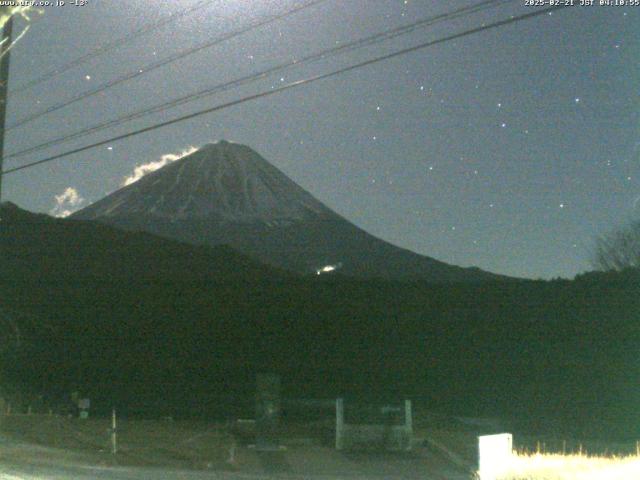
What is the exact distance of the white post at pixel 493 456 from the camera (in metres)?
9.94

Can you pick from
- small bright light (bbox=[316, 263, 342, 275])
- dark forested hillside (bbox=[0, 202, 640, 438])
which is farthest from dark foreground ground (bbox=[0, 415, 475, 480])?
small bright light (bbox=[316, 263, 342, 275])

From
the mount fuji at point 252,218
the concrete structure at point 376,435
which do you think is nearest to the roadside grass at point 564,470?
the concrete structure at point 376,435

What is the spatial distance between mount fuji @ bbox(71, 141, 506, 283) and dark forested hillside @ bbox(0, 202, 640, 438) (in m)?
9.16

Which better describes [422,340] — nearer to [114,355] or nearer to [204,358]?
[204,358]

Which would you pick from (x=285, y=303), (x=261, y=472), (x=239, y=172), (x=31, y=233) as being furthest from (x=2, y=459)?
(x=239, y=172)

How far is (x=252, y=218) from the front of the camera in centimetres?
5244

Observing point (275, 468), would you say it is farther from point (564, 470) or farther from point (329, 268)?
point (329, 268)

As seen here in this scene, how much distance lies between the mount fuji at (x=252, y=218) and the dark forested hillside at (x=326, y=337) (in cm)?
916

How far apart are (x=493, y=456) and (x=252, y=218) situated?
42.8m

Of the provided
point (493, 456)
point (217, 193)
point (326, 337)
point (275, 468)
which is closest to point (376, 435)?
point (275, 468)

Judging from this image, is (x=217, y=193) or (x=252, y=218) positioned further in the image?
(x=217, y=193)

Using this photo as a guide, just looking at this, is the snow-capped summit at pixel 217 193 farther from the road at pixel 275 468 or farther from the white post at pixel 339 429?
the road at pixel 275 468

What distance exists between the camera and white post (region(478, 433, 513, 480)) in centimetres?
994

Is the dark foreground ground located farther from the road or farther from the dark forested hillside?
the dark forested hillside
